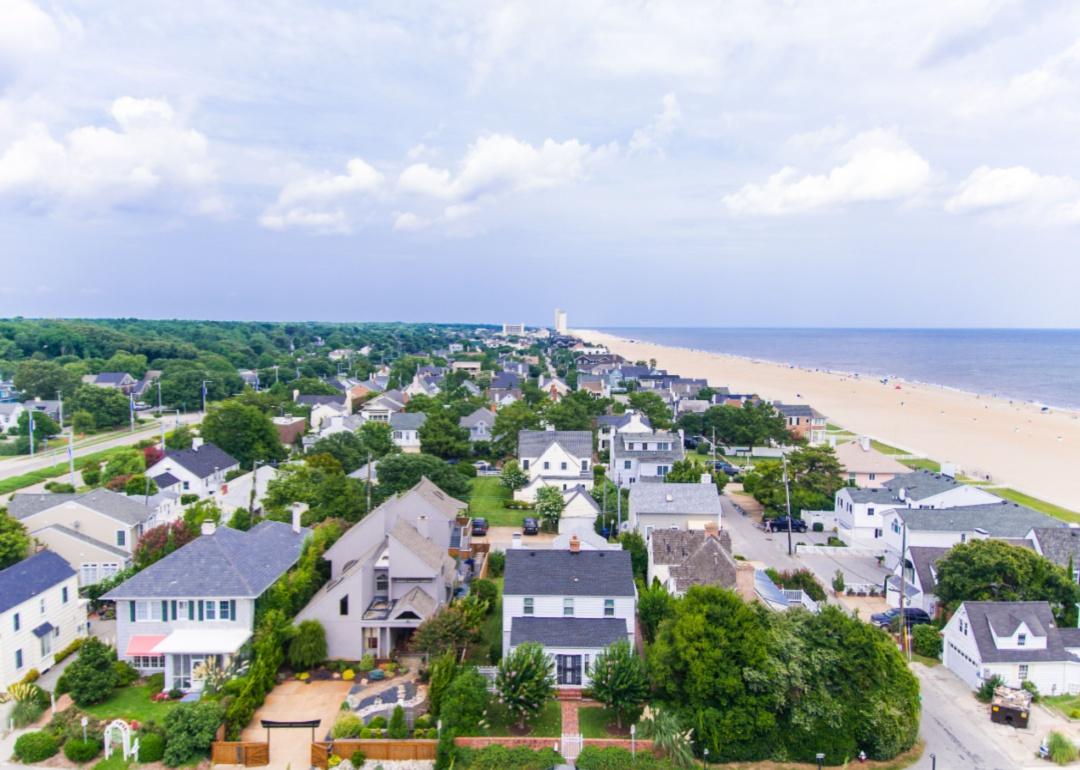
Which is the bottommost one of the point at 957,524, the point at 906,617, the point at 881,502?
the point at 906,617

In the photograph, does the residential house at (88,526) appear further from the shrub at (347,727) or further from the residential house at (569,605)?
the residential house at (569,605)

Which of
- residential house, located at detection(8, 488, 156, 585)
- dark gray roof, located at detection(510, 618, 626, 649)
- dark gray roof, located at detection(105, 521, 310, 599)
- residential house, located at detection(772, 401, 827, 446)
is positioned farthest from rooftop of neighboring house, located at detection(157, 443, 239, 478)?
residential house, located at detection(772, 401, 827, 446)

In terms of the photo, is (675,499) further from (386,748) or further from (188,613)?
(188,613)

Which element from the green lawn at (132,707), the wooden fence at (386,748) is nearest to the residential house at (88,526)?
the green lawn at (132,707)

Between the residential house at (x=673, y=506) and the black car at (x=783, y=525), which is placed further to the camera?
the black car at (x=783, y=525)

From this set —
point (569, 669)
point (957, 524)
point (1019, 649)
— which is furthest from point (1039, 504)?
point (569, 669)

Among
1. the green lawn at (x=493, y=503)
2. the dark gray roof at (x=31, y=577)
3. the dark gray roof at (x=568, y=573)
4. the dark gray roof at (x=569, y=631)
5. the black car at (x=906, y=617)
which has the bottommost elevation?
the green lawn at (x=493, y=503)

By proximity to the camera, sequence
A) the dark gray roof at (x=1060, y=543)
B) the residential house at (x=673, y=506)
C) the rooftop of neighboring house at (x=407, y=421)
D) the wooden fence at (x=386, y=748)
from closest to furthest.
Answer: the wooden fence at (x=386, y=748) < the dark gray roof at (x=1060, y=543) < the residential house at (x=673, y=506) < the rooftop of neighboring house at (x=407, y=421)
